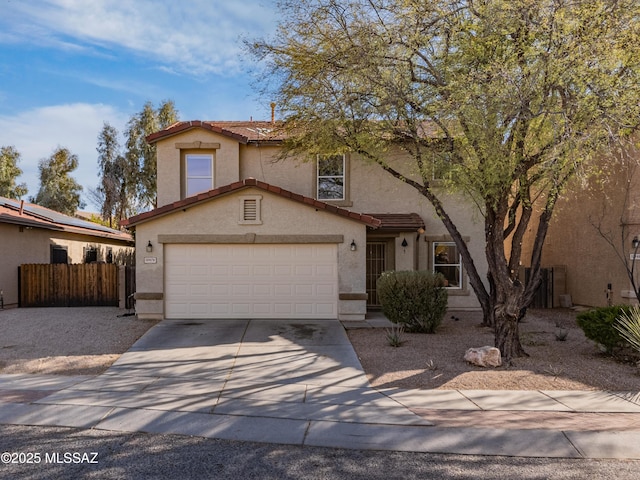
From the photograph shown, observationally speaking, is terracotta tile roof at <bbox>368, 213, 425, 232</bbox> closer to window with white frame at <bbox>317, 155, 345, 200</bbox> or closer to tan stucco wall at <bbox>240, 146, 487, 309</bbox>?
tan stucco wall at <bbox>240, 146, 487, 309</bbox>

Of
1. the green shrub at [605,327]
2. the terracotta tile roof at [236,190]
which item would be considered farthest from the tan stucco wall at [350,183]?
the green shrub at [605,327]

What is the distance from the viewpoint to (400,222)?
14555mm

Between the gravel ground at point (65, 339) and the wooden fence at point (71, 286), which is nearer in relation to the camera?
the gravel ground at point (65, 339)

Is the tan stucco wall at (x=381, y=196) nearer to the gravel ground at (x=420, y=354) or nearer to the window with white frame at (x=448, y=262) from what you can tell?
the window with white frame at (x=448, y=262)

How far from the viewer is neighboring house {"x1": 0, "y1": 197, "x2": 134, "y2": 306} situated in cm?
1565

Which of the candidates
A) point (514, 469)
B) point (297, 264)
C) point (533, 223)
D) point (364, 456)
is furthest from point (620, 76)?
point (533, 223)

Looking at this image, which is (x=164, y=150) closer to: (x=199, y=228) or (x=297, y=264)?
(x=199, y=228)

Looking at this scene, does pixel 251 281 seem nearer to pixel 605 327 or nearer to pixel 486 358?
pixel 486 358

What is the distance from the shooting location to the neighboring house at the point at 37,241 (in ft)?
51.3

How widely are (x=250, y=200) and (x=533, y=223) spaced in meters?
12.9

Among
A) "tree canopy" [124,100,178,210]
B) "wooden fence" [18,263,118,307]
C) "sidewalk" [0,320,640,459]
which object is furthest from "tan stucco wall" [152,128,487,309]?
"tree canopy" [124,100,178,210]

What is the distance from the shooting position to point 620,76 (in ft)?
26.0

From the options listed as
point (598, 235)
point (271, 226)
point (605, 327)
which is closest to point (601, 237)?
point (598, 235)

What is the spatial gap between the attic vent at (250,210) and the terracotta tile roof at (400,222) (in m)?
3.84
